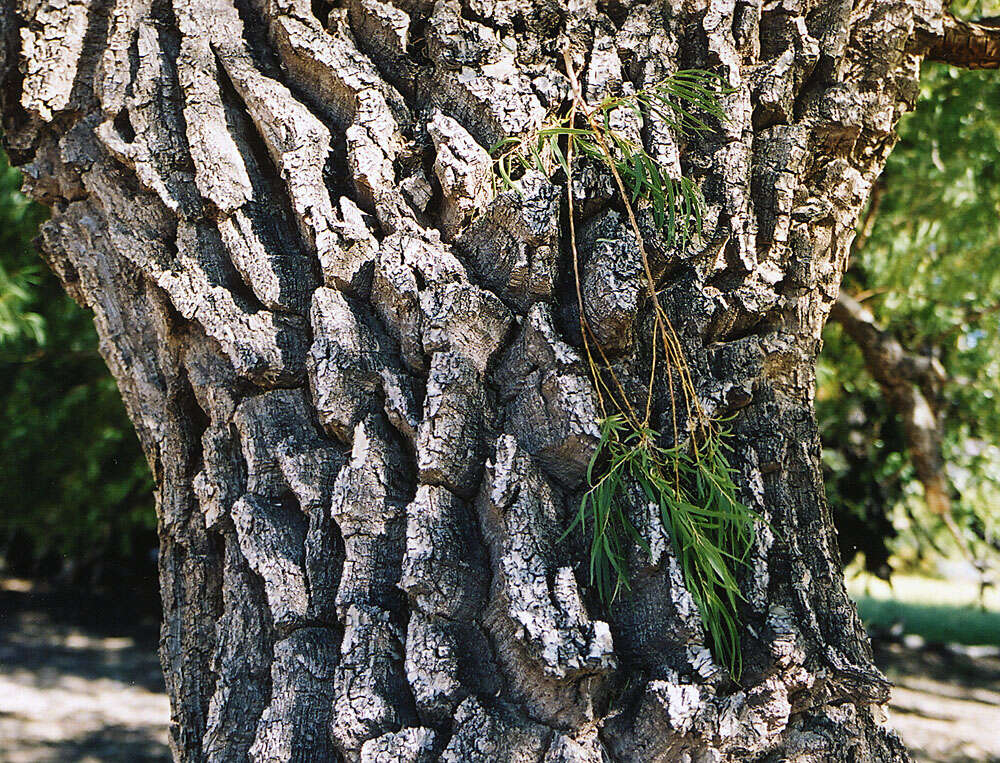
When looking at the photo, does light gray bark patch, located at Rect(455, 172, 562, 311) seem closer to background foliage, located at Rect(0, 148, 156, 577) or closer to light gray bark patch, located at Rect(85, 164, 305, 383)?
light gray bark patch, located at Rect(85, 164, 305, 383)

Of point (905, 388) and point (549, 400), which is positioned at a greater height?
point (905, 388)

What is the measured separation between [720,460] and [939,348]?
4304 mm

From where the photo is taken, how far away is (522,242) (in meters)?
1.14

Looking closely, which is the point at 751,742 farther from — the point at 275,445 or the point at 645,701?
the point at 275,445

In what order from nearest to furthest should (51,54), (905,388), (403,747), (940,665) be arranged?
1. (403,747)
2. (51,54)
3. (905,388)
4. (940,665)

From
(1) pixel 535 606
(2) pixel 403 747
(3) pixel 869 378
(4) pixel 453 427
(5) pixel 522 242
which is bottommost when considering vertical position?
(2) pixel 403 747

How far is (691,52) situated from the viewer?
51.2 inches

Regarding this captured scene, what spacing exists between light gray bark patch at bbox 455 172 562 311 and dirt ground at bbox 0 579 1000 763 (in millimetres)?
3394

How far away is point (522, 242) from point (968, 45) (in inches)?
47.1

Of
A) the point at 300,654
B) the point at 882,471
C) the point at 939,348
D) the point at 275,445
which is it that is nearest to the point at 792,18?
the point at 275,445

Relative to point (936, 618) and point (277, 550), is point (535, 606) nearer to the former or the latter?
point (277, 550)

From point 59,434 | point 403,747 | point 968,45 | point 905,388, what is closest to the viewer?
point 403,747

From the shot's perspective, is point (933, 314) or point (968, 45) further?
point (933, 314)

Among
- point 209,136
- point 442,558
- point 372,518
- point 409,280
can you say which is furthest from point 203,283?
point 442,558
